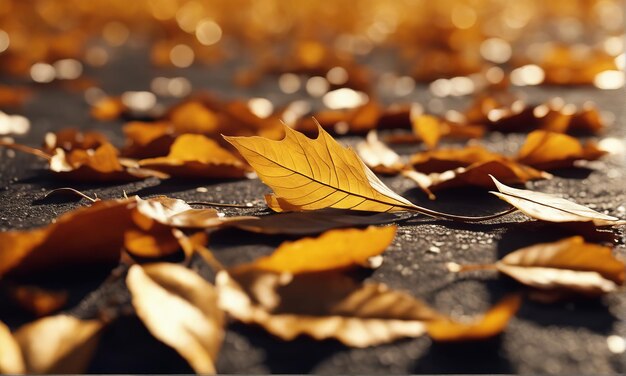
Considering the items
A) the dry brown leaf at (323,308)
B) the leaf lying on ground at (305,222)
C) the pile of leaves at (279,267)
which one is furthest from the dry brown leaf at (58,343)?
the leaf lying on ground at (305,222)

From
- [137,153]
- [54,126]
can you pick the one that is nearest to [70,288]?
[137,153]

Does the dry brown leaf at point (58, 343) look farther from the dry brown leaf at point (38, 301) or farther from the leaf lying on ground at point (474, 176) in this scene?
the leaf lying on ground at point (474, 176)

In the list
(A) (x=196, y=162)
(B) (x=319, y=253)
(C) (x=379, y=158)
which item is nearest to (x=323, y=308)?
(B) (x=319, y=253)

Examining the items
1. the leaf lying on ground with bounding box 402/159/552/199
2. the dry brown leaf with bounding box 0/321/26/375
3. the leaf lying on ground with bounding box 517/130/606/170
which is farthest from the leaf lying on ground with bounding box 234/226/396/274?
the leaf lying on ground with bounding box 517/130/606/170

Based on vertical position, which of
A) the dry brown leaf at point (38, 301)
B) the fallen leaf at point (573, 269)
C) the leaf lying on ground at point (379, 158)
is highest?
the fallen leaf at point (573, 269)

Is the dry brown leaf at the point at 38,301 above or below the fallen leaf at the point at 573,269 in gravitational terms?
below

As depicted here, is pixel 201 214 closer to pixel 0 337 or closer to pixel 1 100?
pixel 0 337

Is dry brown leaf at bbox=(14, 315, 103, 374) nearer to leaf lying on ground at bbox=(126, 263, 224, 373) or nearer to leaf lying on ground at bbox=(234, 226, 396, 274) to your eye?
leaf lying on ground at bbox=(126, 263, 224, 373)
